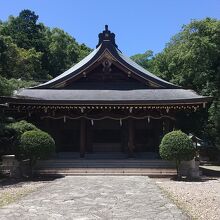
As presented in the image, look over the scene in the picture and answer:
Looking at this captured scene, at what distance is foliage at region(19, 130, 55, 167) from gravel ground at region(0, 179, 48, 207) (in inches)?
→ 50.9

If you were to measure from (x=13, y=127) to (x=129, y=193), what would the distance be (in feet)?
26.6

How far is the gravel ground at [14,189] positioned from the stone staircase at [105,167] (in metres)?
2.57

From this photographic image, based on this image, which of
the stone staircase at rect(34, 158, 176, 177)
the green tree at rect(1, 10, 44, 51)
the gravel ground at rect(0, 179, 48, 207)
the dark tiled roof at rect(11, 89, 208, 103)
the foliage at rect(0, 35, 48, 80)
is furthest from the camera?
the green tree at rect(1, 10, 44, 51)

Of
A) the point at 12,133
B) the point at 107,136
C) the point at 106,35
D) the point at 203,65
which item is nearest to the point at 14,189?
the point at 12,133

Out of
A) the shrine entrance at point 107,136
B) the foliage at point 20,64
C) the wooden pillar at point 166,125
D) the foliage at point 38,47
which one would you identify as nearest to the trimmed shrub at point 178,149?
the wooden pillar at point 166,125

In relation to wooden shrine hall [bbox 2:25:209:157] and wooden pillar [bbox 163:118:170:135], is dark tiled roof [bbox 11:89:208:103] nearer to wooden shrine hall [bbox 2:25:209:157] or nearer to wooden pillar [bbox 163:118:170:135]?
wooden shrine hall [bbox 2:25:209:157]

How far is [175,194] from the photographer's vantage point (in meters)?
12.6

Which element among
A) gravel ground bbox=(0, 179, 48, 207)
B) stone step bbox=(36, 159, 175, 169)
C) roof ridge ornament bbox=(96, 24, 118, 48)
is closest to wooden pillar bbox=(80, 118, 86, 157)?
stone step bbox=(36, 159, 175, 169)

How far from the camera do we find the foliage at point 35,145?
16.7 m

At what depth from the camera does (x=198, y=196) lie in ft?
40.0

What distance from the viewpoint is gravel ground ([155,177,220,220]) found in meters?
9.50

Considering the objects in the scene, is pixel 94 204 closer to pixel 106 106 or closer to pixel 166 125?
pixel 106 106

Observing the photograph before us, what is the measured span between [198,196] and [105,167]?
7658mm

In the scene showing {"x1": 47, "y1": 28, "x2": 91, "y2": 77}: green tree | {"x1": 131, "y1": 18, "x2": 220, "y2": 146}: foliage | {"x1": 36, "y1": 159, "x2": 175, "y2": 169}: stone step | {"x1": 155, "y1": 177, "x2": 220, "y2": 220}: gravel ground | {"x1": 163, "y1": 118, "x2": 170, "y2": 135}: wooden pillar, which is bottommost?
{"x1": 155, "y1": 177, "x2": 220, "y2": 220}: gravel ground
